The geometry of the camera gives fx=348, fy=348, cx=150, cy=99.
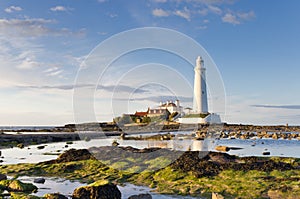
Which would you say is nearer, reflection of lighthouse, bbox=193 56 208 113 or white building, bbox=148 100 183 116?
reflection of lighthouse, bbox=193 56 208 113

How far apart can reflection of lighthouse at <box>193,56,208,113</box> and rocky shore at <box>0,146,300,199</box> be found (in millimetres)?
88783

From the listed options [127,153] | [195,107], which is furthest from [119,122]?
[127,153]

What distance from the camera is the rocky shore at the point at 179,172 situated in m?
20.7

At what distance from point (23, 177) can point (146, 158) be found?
10291 millimetres

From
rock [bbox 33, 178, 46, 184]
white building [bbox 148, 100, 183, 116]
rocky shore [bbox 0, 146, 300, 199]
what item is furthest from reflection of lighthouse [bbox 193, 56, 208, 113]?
rock [bbox 33, 178, 46, 184]

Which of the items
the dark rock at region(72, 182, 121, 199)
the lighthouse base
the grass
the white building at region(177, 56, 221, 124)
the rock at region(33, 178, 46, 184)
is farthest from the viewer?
the lighthouse base

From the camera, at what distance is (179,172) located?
25.3 m

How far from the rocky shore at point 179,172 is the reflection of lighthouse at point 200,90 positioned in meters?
88.8

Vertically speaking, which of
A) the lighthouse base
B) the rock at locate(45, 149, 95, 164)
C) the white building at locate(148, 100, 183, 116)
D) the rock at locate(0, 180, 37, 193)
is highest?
the white building at locate(148, 100, 183, 116)

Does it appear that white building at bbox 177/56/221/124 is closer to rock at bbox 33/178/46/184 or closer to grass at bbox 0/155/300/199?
grass at bbox 0/155/300/199

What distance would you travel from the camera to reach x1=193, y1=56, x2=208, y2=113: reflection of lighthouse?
121688 mm

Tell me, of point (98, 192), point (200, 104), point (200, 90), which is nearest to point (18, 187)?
point (98, 192)

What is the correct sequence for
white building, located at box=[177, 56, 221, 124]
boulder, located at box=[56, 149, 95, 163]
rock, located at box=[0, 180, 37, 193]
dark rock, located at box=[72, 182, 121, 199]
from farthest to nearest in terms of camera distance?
white building, located at box=[177, 56, 221, 124]
boulder, located at box=[56, 149, 95, 163]
rock, located at box=[0, 180, 37, 193]
dark rock, located at box=[72, 182, 121, 199]

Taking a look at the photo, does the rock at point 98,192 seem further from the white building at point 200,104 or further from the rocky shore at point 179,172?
the white building at point 200,104
